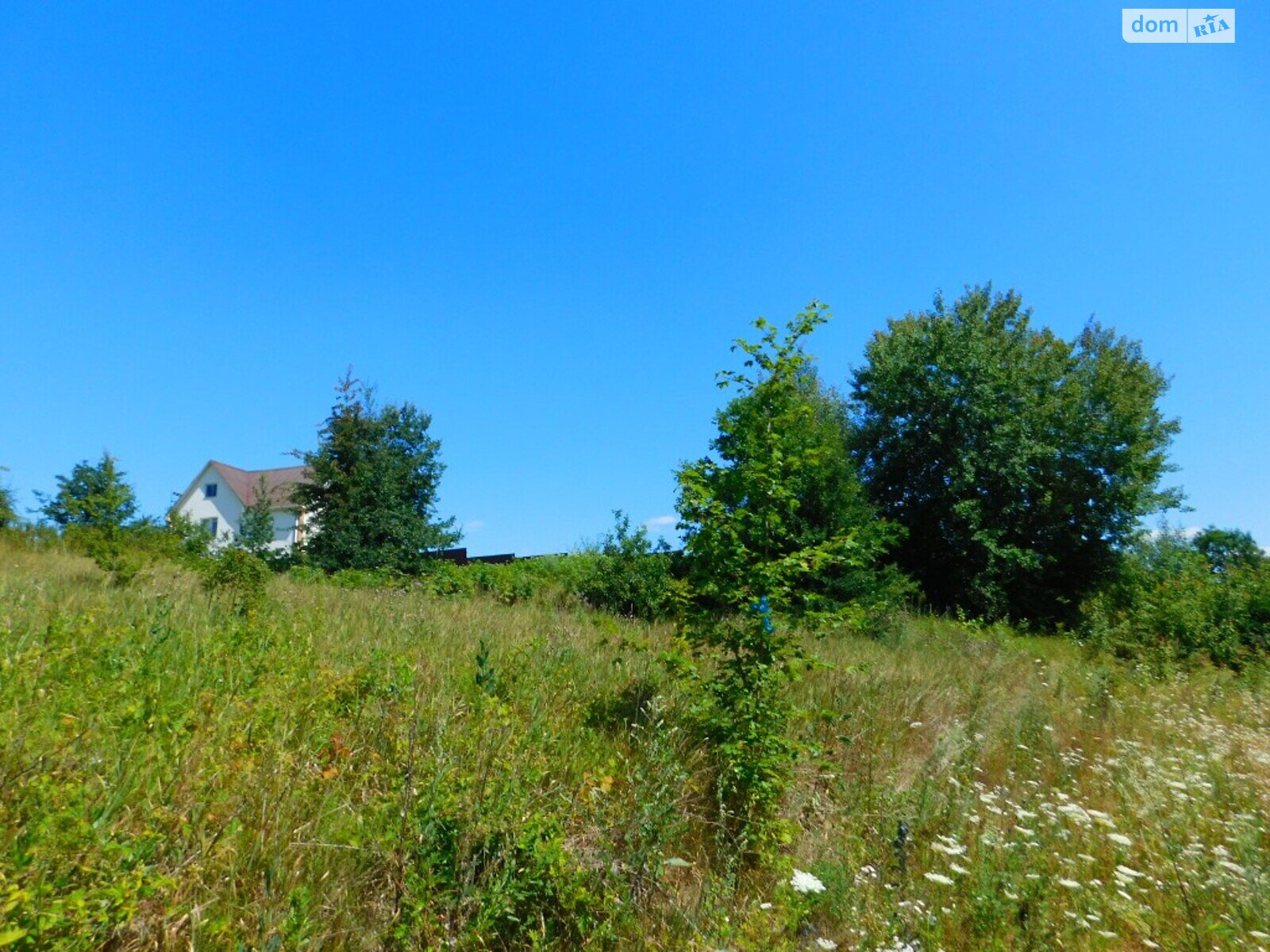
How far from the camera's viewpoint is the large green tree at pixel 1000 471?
2080cm

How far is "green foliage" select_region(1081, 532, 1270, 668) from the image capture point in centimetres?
1345

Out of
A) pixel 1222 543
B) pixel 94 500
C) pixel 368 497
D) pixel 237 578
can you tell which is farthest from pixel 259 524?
pixel 1222 543

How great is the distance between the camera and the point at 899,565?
22000 millimetres

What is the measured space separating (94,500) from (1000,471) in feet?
67.7

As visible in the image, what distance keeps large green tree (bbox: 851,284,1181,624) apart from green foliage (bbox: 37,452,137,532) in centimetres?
1858

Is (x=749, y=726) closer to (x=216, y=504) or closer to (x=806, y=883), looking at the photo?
(x=806, y=883)

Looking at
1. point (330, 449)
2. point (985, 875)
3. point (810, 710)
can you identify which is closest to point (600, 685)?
point (810, 710)

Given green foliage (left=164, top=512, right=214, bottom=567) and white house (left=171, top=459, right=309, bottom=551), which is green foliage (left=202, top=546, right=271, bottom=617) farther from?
white house (left=171, top=459, right=309, bottom=551)

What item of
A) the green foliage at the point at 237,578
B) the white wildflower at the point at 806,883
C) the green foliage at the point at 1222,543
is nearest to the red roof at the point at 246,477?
the green foliage at the point at 237,578

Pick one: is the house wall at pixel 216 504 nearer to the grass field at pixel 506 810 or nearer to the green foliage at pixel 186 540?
the green foliage at pixel 186 540

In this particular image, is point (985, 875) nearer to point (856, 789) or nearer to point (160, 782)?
point (856, 789)

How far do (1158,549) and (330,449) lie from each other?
29.6m

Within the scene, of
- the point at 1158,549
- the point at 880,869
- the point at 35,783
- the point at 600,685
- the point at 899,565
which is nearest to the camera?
the point at 35,783

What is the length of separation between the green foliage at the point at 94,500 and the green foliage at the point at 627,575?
696 cm
